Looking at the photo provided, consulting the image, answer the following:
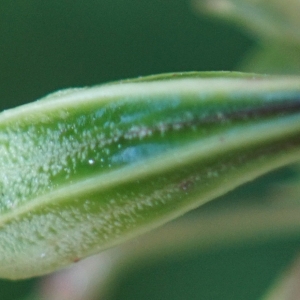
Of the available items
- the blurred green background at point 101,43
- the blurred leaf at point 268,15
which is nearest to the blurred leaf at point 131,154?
the blurred leaf at point 268,15

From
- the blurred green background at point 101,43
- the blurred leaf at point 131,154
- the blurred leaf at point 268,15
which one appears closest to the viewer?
the blurred leaf at point 131,154

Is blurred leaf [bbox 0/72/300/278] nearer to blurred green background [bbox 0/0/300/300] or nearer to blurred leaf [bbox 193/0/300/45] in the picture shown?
blurred leaf [bbox 193/0/300/45]

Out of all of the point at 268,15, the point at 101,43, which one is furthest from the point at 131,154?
the point at 101,43

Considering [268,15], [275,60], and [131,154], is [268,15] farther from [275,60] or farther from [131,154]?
[131,154]

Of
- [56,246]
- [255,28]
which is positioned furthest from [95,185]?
[255,28]

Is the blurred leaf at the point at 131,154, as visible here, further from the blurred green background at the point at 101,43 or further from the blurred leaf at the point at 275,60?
the blurred green background at the point at 101,43

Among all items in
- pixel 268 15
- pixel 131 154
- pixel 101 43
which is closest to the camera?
pixel 131 154

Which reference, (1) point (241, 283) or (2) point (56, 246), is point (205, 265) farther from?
(2) point (56, 246)

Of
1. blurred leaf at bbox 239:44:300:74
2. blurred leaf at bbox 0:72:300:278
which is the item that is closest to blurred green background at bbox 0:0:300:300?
blurred leaf at bbox 239:44:300:74
